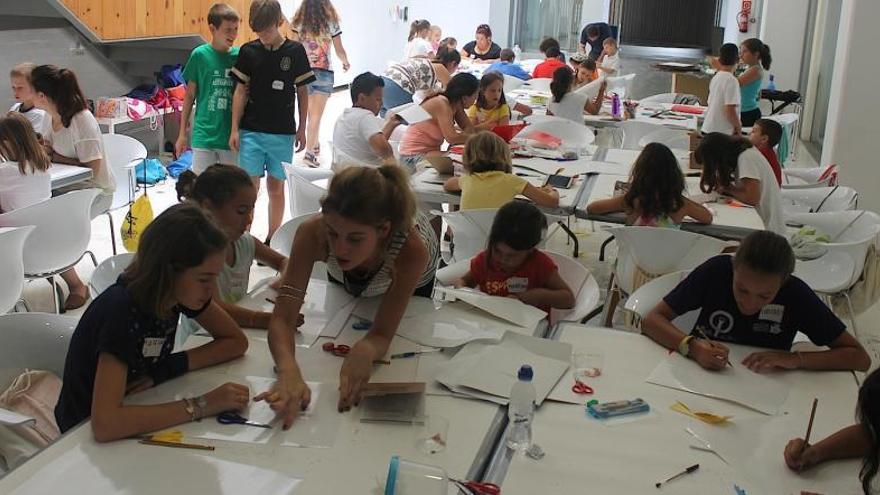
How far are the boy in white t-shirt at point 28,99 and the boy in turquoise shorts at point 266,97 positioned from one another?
42.1 inches

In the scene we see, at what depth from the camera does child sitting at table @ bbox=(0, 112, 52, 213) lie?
4375 millimetres

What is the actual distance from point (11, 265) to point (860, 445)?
314 centimetres

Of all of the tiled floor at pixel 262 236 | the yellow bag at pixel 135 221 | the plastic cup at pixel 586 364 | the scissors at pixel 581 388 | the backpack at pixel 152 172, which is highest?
the plastic cup at pixel 586 364

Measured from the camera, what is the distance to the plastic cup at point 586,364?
2.48 metres

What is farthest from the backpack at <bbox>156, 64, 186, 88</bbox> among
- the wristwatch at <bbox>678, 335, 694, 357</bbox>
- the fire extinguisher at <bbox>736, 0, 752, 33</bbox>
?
the fire extinguisher at <bbox>736, 0, 752, 33</bbox>

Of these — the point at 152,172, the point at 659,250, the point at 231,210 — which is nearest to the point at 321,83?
the point at 152,172

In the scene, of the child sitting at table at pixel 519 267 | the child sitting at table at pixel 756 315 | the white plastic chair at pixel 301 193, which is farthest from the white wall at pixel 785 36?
the child sitting at table at pixel 756 315

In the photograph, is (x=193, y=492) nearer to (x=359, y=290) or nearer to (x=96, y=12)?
(x=359, y=290)

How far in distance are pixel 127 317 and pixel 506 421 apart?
0.95 m

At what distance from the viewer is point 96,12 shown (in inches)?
282

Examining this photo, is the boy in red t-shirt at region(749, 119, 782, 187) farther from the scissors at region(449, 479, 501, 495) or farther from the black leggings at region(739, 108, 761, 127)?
the scissors at region(449, 479, 501, 495)

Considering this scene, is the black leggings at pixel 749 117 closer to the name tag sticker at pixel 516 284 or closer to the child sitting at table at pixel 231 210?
the name tag sticker at pixel 516 284

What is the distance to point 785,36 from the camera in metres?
11.8

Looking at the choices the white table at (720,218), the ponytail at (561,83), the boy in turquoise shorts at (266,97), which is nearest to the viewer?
the white table at (720,218)
